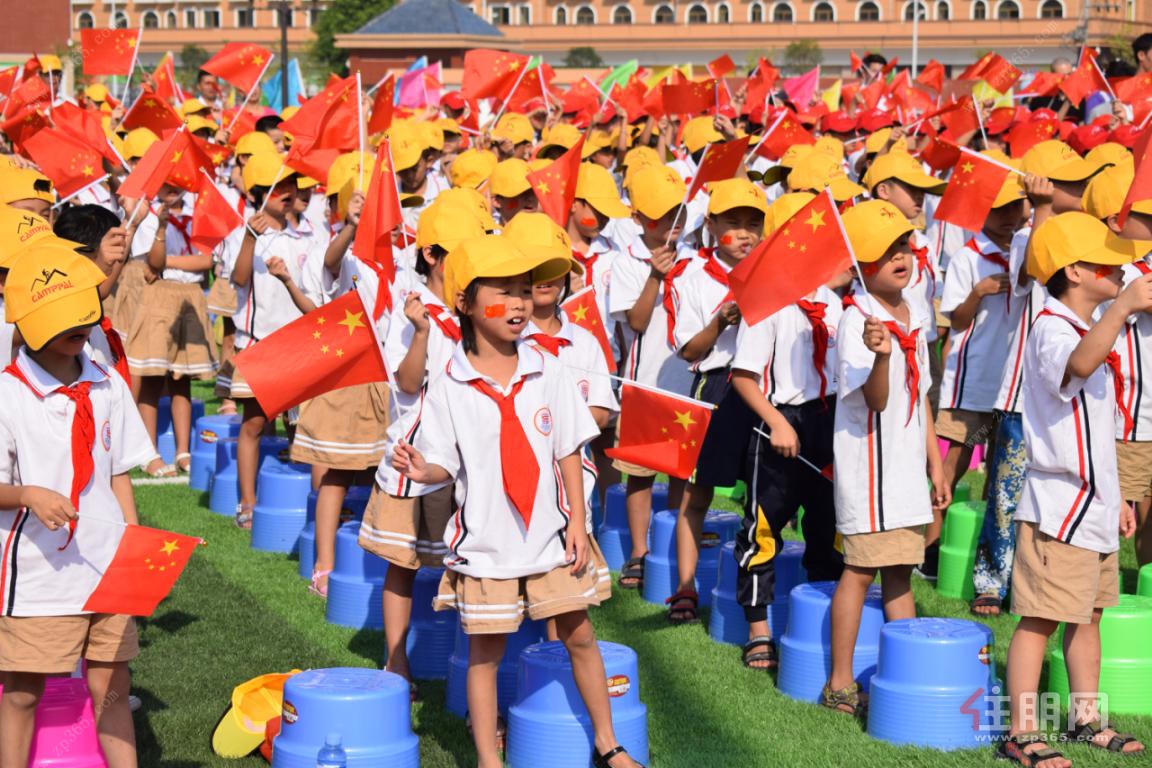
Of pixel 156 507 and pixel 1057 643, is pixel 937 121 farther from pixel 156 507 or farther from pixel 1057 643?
pixel 1057 643

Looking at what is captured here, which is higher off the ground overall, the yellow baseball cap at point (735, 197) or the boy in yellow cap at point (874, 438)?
the yellow baseball cap at point (735, 197)

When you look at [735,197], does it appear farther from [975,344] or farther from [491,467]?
[491,467]

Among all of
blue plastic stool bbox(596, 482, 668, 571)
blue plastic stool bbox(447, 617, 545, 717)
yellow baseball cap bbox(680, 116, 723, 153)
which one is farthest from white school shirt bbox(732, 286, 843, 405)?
yellow baseball cap bbox(680, 116, 723, 153)

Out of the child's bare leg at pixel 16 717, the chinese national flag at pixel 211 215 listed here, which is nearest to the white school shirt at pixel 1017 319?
the child's bare leg at pixel 16 717

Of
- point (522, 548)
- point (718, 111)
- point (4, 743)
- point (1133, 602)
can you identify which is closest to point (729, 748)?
point (522, 548)

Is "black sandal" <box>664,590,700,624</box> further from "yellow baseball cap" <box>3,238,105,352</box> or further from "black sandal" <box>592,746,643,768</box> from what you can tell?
"yellow baseball cap" <box>3,238,105,352</box>

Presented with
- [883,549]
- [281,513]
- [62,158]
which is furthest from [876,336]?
[62,158]

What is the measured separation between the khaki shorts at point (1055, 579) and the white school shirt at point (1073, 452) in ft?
0.15

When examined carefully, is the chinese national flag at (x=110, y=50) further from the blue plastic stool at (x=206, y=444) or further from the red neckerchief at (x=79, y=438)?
the red neckerchief at (x=79, y=438)

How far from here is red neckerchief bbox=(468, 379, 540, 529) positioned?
17.7 ft

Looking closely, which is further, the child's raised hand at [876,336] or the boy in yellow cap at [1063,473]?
the child's raised hand at [876,336]

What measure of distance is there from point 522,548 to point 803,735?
4.50ft

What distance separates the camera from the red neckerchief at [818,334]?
675 centimetres

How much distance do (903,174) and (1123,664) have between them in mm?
3214
